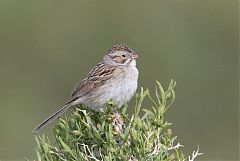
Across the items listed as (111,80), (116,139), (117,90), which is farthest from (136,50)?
(116,139)

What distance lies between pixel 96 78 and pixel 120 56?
23 centimetres

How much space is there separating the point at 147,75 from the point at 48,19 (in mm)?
2744

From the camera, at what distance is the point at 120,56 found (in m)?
6.50

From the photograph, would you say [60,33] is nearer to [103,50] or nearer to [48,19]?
[48,19]

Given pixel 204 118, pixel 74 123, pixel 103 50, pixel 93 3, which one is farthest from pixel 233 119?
pixel 74 123

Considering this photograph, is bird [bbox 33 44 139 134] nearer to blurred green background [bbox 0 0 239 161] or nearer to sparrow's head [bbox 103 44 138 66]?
sparrow's head [bbox 103 44 138 66]

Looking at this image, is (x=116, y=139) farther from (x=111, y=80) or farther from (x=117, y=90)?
(x=111, y=80)

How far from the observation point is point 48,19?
14.2 meters

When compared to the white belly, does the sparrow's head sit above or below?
above

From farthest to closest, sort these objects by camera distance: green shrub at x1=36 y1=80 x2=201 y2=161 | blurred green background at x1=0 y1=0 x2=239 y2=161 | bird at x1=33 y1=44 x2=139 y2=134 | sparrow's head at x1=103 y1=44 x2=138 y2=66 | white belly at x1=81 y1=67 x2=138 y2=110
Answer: blurred green background at x1=0 y1=0 x2=239 y2=161
sparrow's head at x1=103 y1=44 x2=138 y2=66
bird at x1=33 y1=44 x2=139 y2=134
white belly at x1=81 y1=67 x2=138 y2=110
green shrub at x1=36 y1=80 x2=201 y2=161

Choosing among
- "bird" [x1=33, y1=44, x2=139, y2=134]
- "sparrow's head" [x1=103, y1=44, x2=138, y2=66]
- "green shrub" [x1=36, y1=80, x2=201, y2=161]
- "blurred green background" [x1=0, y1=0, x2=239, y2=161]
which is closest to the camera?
"green shrub" [x1=36, y1=80, x2=201, y2=161]

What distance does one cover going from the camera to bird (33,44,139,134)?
6258mm

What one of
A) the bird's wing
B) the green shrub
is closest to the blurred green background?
the bird's wing

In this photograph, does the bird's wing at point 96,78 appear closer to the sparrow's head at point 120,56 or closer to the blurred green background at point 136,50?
the sparrow's head at point 120,56
